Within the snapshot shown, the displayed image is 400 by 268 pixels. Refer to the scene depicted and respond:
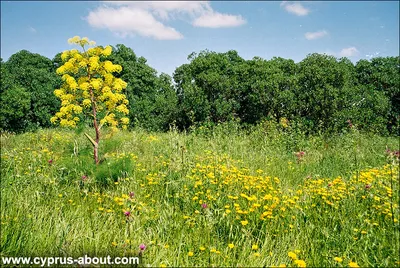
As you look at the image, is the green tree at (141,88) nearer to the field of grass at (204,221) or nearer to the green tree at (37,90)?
the green tree at (37,90)

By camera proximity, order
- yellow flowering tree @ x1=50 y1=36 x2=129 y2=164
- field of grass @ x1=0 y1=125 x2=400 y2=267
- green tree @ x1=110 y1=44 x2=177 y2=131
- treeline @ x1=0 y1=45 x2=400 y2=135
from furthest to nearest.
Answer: green tree @ x1=110 y1=44 x2=177 y2=131, treeline @ x1=0 y1=45 x2=400 y2=135, yellow flowering tree @ x1=50 y1=36 x2=129 y2=164, field of grass @ x1=0 y1=125 x2=400 y2=267

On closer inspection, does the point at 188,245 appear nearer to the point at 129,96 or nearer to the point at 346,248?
the point at 346,248

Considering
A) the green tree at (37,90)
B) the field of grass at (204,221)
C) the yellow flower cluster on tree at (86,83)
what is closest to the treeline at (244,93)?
the green tree at (37,90)

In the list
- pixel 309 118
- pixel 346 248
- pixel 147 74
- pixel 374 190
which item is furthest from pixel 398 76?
pixel 346 248

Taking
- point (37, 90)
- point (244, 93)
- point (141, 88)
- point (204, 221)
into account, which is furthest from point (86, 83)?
point (37, 90)

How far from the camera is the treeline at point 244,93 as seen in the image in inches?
484

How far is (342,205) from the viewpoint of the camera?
3.81 metres

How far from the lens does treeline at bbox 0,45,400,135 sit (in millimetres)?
12305

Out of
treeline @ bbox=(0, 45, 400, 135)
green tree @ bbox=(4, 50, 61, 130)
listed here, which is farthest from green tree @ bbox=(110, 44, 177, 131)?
green tree @ bbox=(4, 50, 61, 130)

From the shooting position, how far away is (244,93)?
1434 centimetres

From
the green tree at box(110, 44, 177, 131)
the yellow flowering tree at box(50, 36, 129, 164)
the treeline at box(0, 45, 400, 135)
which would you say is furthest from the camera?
the green tree at box(110, 44, 177, 131)

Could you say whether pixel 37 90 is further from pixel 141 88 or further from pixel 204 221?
pixel 204 221

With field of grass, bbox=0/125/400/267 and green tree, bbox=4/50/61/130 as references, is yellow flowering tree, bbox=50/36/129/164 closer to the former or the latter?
field of grass, bbox=0/125/400/267

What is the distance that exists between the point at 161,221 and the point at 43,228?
3.76ft
